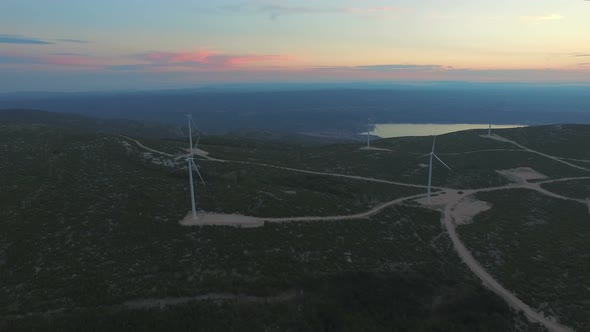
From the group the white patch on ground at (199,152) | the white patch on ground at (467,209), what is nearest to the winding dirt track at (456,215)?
the white patch on ground at (467,209)

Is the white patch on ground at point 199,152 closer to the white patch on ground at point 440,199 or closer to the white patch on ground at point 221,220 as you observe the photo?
the white patch on ground at point 221,220

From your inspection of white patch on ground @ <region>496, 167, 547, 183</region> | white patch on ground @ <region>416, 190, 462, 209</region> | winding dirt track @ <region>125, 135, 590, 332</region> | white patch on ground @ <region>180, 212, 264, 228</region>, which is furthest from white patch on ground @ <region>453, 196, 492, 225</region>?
white patch on ground @ <region>180, 212, 264, 228</region>

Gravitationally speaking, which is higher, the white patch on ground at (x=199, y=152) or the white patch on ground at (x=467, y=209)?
the white patch on ground at (x=199, y=152)

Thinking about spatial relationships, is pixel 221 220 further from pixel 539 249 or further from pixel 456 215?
pixel 539 249

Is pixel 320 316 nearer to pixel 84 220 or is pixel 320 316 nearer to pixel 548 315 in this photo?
pixel 548 315

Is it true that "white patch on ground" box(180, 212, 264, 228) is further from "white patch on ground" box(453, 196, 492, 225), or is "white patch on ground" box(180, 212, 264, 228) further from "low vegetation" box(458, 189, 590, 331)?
"white patch on ground" box(453, 196, 492, 225)

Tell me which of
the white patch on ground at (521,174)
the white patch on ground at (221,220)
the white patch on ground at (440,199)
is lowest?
the white patch on ground at (440,199)

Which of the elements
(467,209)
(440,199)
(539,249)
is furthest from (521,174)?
(539,249)
